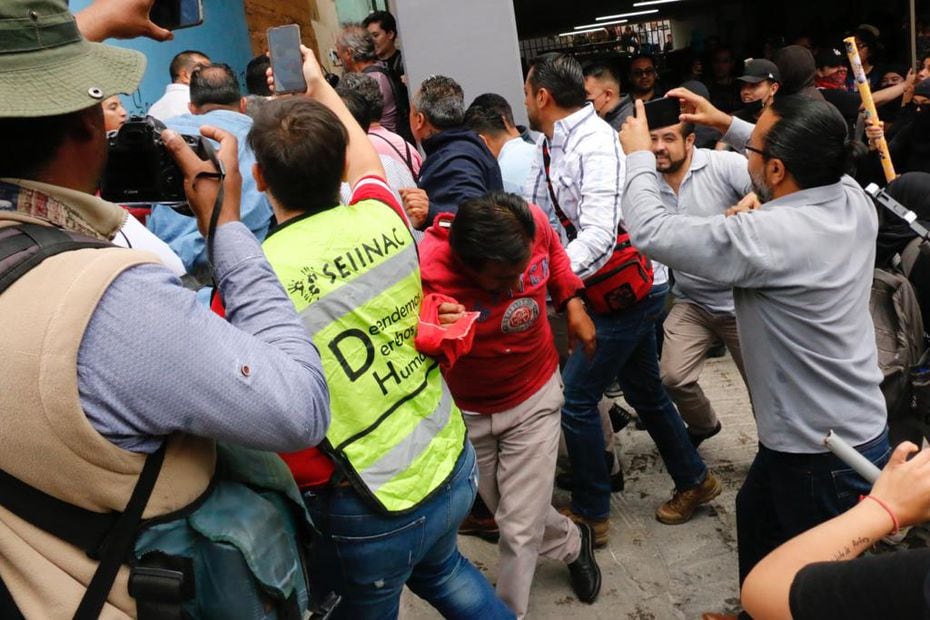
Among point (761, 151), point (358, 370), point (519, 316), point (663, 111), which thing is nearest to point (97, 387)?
point (358, 370)

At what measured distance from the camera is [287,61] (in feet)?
8.83

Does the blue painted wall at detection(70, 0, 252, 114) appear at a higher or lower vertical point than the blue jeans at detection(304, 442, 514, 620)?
higher

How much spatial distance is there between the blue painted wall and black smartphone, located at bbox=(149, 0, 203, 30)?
362 centimetres

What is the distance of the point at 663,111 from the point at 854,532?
2.41 meters

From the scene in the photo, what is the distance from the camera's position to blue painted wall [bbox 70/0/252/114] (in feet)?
19.0

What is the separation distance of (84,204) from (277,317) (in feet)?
1.27

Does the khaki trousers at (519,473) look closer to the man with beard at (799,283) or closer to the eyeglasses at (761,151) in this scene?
the man with beard at (799,283)

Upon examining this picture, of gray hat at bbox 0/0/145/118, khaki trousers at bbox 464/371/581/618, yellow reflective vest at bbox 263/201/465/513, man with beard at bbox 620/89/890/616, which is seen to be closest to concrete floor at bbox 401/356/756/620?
khaki trousers at bbox 464/371/581/618

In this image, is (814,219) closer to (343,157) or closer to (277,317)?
(343,157)

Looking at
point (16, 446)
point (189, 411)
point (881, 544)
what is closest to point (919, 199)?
point (881, 544)

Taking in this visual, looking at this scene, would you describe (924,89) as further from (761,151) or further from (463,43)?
(761,151)

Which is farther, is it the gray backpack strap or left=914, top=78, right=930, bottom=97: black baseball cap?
left=914, top=78, right=930, bottom=97: black baseball cap

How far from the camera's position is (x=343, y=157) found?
223cm

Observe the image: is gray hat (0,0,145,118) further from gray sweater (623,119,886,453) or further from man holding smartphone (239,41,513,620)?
gray sweater (623,119,886,453)
